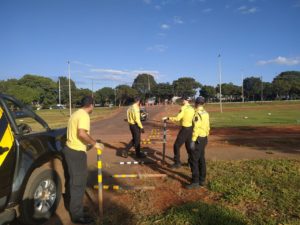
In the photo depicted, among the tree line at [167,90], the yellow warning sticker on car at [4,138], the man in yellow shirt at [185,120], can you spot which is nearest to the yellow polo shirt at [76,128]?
the yellow warning sticker on car at [4,138]

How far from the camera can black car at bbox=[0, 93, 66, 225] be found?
418cm

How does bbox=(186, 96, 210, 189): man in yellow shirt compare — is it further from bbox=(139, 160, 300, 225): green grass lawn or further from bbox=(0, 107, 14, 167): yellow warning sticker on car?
bbox=(0, 107, 14, 167): yellow warning sticker on car

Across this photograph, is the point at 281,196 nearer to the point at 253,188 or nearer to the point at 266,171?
the point at 253,188

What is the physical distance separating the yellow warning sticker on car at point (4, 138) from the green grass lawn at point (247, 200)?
2276mm

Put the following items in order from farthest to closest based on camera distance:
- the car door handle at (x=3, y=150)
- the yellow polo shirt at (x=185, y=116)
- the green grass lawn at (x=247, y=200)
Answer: the yellow polo shirt at (x=185, y=116), the green grass lawn at (x=247, y=200), the car door handle at (x=3, y=150)

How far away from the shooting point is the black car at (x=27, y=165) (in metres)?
4.18

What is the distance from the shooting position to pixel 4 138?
4.18 meters

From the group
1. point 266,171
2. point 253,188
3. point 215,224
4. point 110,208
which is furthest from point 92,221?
point 266,171

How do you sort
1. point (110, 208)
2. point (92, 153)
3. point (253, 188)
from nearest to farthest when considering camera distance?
point (110, 208), point (253, 188), point (92, 153)

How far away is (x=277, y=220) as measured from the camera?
4.97 m

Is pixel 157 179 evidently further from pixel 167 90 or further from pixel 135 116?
pixel 167 90

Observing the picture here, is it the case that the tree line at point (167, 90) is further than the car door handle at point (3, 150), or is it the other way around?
the tree line at point (167, 90)

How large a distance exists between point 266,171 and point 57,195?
506cm

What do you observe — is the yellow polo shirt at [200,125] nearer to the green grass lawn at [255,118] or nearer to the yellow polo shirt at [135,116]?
the yellow polo shirt at [135,116]
